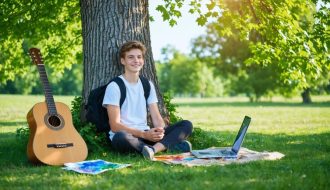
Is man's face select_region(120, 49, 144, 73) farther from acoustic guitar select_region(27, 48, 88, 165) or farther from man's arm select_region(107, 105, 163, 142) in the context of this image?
acoustic guitar select_region(27, 48, 88, 165)

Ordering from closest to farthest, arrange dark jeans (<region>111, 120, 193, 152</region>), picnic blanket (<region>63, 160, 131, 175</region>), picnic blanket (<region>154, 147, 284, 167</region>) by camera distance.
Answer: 1. picnic blanket (<region>63, 160, 131, 175</region>)
2. picnic blanket (<region>154, 147, 284, 167</region>)
3. dark jeans (<region>111, 120, 193, 152</region>)

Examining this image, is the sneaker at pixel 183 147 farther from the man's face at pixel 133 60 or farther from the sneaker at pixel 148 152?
the man's face at pixel 133 60

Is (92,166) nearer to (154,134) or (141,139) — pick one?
(154,134)

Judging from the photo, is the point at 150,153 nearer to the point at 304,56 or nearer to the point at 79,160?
the point at 79,160

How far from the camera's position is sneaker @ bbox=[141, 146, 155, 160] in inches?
239

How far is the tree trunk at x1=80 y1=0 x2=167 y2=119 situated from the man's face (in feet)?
2.27

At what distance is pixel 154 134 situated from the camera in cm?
615

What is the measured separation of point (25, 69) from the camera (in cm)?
1362

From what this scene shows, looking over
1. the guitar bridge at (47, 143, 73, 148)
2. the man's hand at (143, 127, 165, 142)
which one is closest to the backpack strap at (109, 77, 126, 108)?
the man's hand at (143, 127, 165, 142)

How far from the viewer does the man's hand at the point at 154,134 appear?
6.14m

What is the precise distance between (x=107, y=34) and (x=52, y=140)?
2352mm

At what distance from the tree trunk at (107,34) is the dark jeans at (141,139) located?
4.45 feet

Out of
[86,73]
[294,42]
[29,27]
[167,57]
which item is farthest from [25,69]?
[167,57]

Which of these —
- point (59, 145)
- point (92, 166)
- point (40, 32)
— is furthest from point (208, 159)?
point (40, 32)
